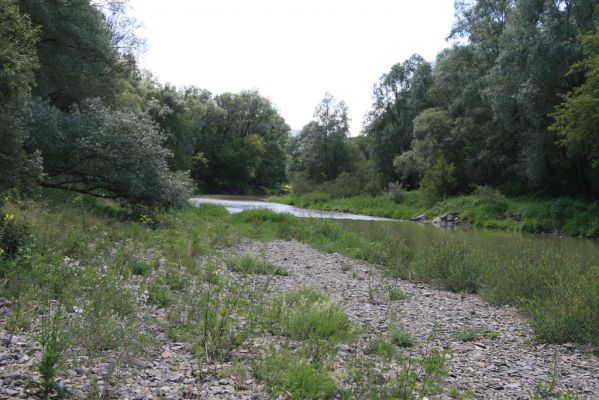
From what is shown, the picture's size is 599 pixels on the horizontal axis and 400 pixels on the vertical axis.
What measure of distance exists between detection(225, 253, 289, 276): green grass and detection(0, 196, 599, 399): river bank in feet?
0.18

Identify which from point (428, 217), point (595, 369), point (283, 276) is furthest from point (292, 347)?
point (428, 217)

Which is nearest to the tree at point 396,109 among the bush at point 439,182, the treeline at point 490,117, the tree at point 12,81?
the treeline at point 490,117

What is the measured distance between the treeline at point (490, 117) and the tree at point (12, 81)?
93.6ft

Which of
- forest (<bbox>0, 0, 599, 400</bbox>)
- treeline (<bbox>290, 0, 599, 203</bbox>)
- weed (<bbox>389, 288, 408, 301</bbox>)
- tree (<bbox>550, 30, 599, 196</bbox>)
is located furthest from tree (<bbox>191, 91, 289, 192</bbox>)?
weed (<bbox>389, 288, 408, 301</bbox>)

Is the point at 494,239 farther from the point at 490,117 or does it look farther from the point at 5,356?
the point at 5,356

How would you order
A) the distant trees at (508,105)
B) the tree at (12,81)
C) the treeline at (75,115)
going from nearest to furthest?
Answer: 1. the tree at (12,81)
2. the treeline at (75,115)
3. the distant trees at (508,105)

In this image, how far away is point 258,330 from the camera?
7.46m

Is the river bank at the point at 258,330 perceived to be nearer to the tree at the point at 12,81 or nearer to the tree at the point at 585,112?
the tree at the point at 12,81

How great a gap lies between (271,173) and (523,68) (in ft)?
227

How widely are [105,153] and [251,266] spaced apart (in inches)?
326

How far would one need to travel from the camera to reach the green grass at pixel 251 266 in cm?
1286

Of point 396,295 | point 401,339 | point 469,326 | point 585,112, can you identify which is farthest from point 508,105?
point 401,339

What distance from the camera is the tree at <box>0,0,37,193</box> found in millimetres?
9758

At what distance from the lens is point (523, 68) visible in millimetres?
33969
